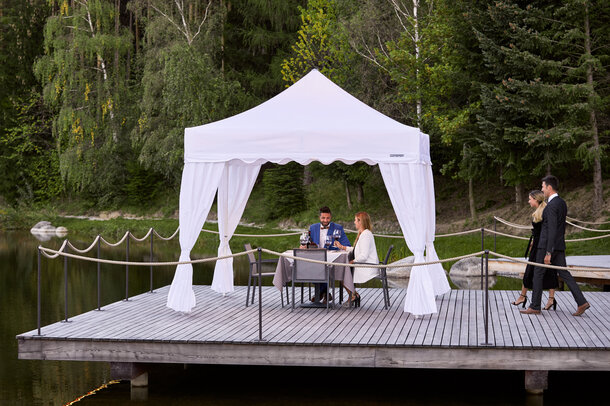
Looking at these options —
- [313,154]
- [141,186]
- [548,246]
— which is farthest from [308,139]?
[141,186]

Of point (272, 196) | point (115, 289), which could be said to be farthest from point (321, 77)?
point (272, 196)

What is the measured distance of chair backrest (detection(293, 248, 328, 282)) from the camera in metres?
11.4

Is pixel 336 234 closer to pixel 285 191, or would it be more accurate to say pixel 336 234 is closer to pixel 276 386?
pixel 276 386

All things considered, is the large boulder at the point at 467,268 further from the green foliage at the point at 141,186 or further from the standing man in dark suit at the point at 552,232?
the green foliage at the point at 141,186

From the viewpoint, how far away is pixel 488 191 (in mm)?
29859

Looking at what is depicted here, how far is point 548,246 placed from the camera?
10953 mm

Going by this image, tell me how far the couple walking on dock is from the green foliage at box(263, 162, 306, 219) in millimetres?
21562

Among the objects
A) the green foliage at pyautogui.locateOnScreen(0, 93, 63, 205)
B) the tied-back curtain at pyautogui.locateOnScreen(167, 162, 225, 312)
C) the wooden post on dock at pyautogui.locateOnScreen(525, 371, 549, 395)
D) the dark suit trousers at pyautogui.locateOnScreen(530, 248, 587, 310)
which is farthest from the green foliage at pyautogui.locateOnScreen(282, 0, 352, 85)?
the wooden post on dock at pyautogui.locateOnScreen(525, 371, 549, 395)

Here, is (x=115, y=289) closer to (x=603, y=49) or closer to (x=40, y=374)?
(x=40, y=374)

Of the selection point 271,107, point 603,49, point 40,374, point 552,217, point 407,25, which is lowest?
point 40,374

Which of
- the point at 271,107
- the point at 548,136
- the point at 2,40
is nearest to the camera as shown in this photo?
the point at 271,107

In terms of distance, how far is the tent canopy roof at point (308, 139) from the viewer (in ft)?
38.0

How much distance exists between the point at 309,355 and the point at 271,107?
441 cm

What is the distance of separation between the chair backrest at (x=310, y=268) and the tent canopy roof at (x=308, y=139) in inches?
49.8
